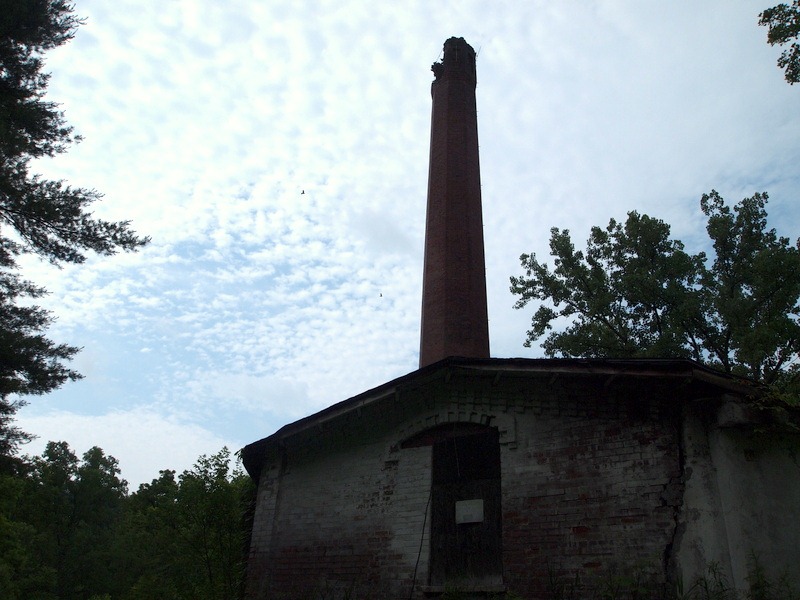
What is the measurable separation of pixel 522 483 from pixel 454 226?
11945 millimetres

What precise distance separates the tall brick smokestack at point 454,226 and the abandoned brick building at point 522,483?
7326mm

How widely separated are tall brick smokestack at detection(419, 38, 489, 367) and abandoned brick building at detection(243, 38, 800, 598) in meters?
7.33

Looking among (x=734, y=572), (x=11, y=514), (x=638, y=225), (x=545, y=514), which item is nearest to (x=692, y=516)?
(x=734, y=572)

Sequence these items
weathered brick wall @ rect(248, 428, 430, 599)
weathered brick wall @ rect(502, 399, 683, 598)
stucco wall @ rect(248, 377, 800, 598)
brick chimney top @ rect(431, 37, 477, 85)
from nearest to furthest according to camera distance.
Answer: stucco wall @ rect(248, 377, 800, 598)
weathered brick wall @ rect(502, 399, 683, 598)
weathered brick wall @ rect(248, 428, 430, 599)
brick chimney top @ rect(431, 37, 477, 85)

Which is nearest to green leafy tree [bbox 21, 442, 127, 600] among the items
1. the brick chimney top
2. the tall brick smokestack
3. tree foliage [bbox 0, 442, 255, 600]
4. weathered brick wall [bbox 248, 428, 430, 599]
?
tree foliage [bbox 0, 442, 255, 600]

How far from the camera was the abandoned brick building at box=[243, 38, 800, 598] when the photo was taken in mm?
6613

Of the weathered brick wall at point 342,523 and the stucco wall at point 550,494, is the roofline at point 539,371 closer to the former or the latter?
the stucco wall at point 550,494

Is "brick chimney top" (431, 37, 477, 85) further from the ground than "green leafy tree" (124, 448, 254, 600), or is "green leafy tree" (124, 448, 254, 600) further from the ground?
"brick chimney top" (431, 37, 477, 85)

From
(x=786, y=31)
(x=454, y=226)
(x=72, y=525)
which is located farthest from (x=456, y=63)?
(x=72, y=525)

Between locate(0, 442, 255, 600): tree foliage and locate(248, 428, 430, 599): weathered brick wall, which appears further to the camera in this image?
locate(0, 442, 255, 600): tree foliage

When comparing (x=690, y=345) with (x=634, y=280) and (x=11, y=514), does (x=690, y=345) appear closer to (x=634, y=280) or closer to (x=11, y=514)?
(x=634, y=280)

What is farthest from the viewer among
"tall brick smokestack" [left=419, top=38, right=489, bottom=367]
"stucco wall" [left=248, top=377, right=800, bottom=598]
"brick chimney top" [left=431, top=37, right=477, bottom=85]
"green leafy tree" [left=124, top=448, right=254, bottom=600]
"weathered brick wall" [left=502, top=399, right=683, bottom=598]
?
"brick chimney top" [left=431, top=37, right=477, bottom=85]

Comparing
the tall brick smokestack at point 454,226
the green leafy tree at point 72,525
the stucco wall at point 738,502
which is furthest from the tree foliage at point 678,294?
the green leafy tree at point 72,525

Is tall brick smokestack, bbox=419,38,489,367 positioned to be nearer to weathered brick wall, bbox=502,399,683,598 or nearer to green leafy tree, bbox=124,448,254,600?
green leafy tree, bbox=124,448,254,600
